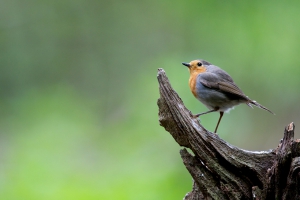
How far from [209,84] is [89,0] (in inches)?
318

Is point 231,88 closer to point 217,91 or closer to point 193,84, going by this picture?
point 217,91

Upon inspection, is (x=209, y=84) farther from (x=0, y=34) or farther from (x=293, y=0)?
(x=0, y=34)

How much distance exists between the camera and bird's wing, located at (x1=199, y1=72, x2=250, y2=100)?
5.59 m

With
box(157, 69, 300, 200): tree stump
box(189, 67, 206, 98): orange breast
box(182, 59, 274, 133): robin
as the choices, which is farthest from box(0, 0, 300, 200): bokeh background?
box(157, 69, 300, 200): tree stump

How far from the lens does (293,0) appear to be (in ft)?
32.8

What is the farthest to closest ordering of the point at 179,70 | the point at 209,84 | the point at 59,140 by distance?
the point at 59,140
the point at 179,70
the point at 209,84

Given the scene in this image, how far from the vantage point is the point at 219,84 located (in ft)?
18.8

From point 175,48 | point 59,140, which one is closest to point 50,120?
point 59,140

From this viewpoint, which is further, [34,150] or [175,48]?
[175,48]

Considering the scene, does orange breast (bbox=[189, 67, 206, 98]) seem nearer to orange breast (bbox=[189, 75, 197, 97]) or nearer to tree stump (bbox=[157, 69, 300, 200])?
orange breast (bbox=[189, 75, 197, 97])

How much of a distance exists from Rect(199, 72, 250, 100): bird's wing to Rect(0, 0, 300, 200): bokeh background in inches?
52.5

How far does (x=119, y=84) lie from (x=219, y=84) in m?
7.48

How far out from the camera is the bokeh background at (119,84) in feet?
25.2

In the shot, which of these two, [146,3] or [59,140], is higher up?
[146,3]
